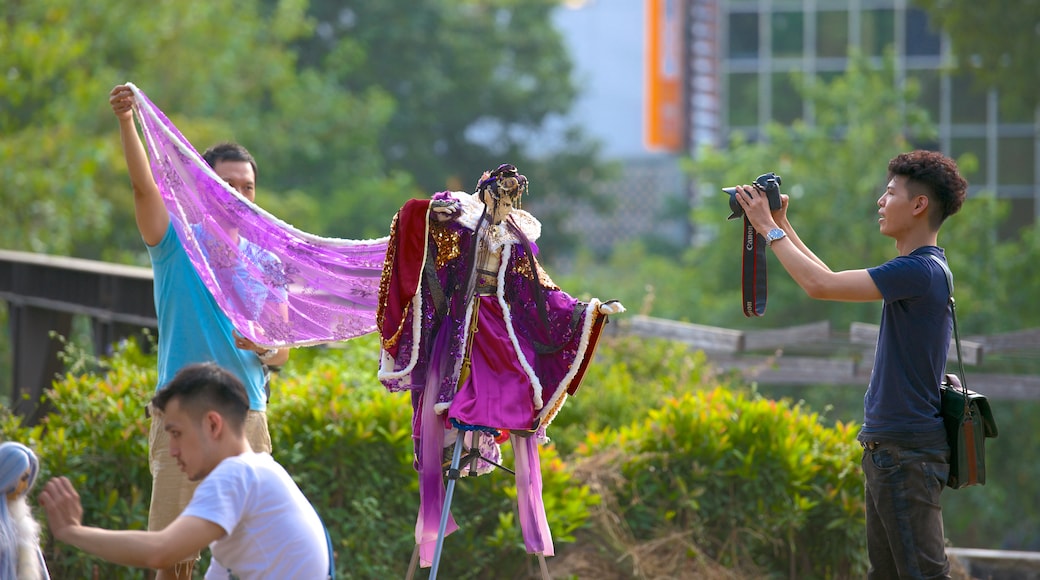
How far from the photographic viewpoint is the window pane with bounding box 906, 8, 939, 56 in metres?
Answer: 23.8

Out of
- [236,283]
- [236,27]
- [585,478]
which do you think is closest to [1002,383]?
[585,478]

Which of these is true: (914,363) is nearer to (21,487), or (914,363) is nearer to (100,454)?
(21,487)

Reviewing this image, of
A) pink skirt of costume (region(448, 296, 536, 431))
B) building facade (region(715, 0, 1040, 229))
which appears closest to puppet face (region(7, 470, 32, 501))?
pink skirt of costume (region(448, 296, 536, 431))

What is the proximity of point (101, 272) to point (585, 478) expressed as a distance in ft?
10.3

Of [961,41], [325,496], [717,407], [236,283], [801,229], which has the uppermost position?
[961,41]

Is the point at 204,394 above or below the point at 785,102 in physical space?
below

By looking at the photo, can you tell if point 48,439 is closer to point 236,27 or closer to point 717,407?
point 717,407

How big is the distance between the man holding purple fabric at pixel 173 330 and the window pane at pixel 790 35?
20969 millimetres

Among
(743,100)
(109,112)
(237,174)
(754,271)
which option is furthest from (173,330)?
(743,100)

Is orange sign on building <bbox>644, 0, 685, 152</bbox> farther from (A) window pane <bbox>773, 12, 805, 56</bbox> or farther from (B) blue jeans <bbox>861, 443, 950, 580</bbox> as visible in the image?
(B) blue jeans <bbox>861, 443, 950, 580</bbox>

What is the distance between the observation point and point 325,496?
5.98 meters

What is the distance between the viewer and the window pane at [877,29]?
24.0 m

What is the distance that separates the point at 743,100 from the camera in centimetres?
2464

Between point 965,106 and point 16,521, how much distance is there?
2232 centimetres
